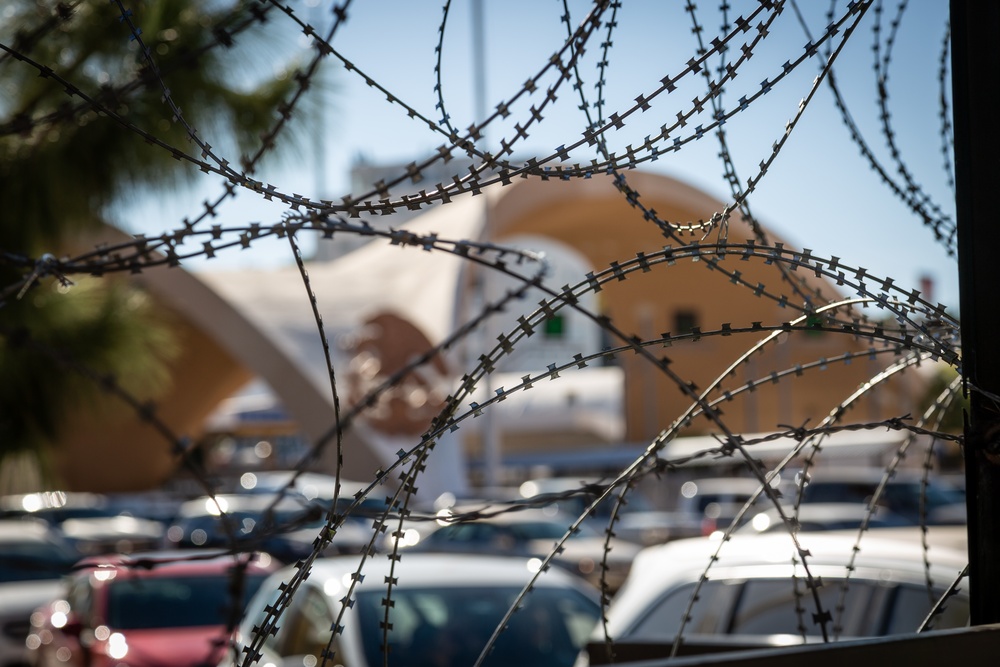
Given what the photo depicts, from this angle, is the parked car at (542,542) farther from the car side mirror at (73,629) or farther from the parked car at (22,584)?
the car side mirror at (73,629)

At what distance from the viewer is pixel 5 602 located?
32.2 feet

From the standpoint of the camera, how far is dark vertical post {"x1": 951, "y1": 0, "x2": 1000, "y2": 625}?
188 cm

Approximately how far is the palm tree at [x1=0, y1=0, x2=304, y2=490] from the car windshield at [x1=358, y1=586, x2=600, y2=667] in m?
3.01

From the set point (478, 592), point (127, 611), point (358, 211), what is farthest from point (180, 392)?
point (358, 211)

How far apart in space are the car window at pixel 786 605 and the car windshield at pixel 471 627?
5.37 feet

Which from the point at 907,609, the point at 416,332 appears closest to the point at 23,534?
the point at 907,609

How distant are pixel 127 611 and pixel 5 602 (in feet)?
8.55

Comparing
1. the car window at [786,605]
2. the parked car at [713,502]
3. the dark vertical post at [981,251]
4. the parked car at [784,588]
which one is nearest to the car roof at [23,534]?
the parked car at [713,502]

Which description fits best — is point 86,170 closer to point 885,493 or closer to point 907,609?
point 907,609

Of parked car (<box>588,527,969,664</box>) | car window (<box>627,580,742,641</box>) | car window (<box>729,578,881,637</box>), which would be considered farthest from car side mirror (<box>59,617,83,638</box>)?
Result: car window (<box>729,578,881,637</box>)

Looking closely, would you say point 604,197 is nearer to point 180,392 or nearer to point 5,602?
point 180,392

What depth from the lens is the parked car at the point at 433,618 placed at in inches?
204

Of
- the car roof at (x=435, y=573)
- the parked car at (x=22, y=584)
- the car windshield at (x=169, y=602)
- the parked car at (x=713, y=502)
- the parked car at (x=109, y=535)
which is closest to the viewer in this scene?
the car roof at (x=435, y=573)

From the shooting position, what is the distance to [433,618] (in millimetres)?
5418
